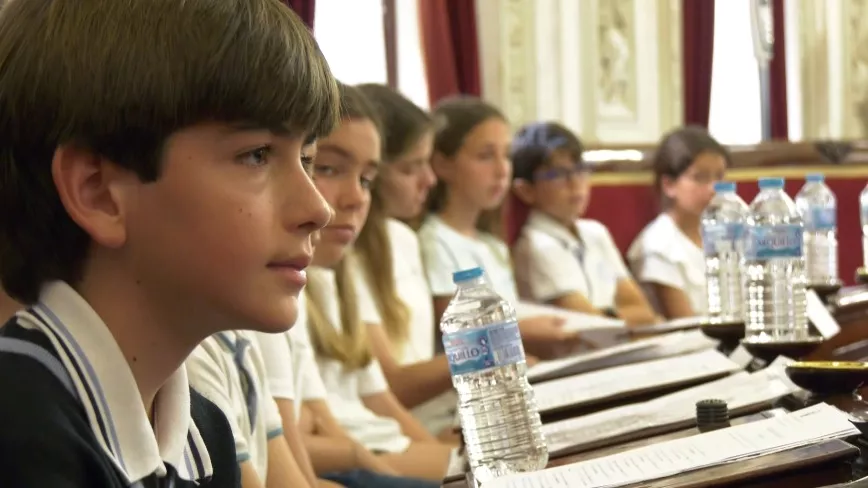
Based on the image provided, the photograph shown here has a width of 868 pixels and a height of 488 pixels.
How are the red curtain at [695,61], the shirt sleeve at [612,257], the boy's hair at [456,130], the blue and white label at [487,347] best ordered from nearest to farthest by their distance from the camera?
the blue and white label at [487,347] < the boy's hair at [456,130] < the shirt sleeve at [612,257] < the red curtain at [695,61]

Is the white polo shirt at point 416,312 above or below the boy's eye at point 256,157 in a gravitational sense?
below

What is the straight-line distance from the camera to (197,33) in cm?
95

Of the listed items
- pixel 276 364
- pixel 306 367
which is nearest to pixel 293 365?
pixel 306 367

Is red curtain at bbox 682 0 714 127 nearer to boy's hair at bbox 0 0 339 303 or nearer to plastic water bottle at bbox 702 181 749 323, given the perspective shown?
plastic water bottle at bbox 702 181 749 323

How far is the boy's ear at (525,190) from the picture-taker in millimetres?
3803

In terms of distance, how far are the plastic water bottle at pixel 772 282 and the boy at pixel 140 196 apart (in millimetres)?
1151

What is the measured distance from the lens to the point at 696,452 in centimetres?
118

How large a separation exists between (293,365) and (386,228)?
764 millimetres

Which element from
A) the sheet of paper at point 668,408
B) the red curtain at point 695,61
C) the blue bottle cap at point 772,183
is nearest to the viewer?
the sheet of paper at point 668,408

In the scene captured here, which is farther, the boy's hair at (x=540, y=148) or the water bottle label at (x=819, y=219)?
the boy's hair at (x=540, y=148)

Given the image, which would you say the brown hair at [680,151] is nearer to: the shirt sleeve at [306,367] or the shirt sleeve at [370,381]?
the shirt sleeve at [370,381]

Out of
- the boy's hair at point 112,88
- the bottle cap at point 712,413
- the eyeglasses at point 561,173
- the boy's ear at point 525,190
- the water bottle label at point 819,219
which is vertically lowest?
the bottle cap at point 712,413

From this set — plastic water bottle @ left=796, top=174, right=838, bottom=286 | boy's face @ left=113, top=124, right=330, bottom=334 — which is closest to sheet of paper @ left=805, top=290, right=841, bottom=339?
plastic water bottle @ left=796, top=174, right=838, bottom=286

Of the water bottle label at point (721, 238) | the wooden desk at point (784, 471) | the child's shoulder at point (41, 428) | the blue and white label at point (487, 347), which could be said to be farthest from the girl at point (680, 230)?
the child's shoulder at point (41, 428)
